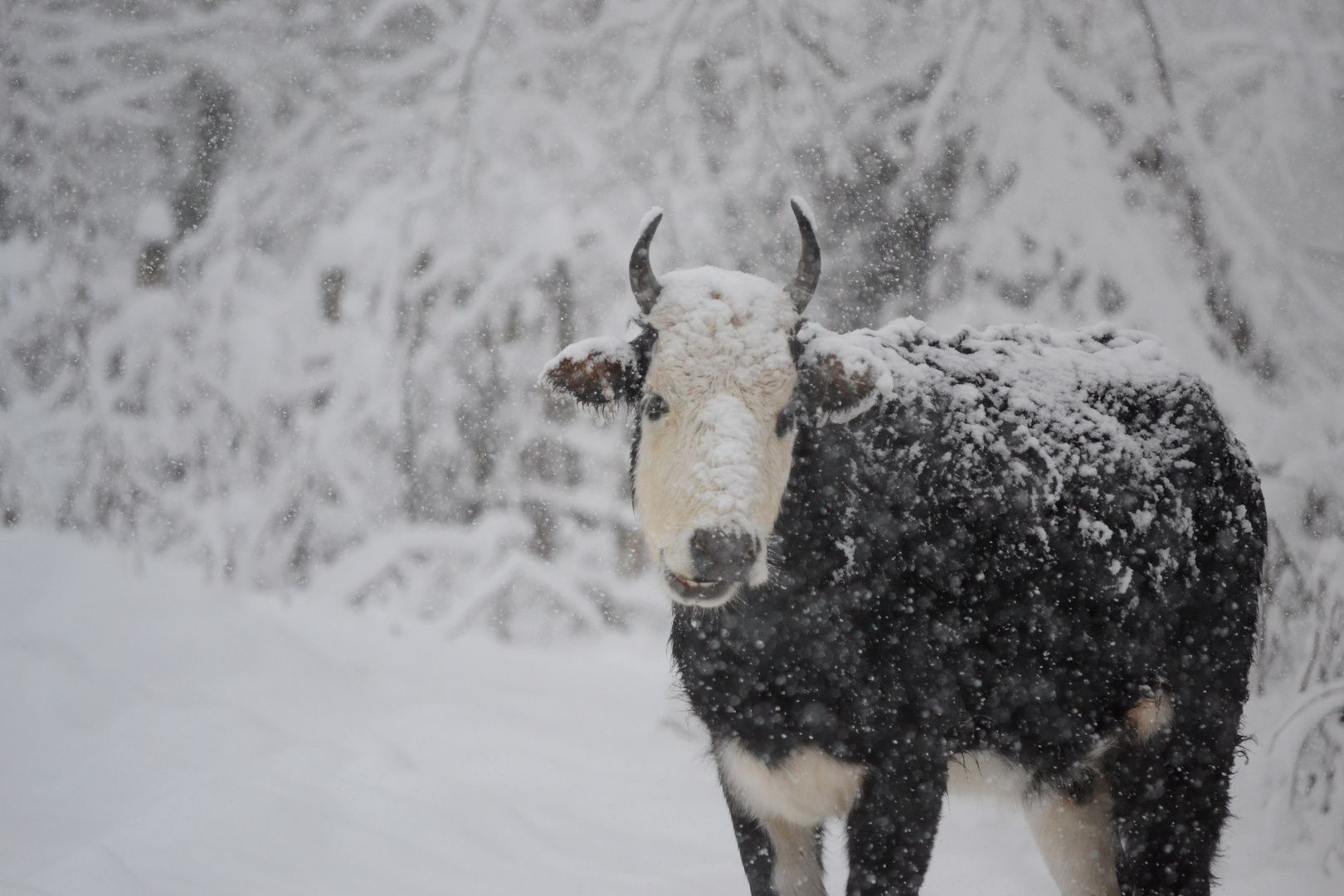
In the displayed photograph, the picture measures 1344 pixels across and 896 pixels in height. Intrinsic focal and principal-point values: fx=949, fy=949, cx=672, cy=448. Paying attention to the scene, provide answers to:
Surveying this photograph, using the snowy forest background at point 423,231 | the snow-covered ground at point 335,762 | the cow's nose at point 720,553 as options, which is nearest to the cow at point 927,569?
the cow's nose at point 720,553

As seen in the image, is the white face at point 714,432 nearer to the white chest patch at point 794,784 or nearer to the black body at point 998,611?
the black body at point 998,611

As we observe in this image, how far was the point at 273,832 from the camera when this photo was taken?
3814mm

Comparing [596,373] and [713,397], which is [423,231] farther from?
[713,397]

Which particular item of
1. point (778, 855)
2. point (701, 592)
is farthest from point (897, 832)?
point (701, 592)

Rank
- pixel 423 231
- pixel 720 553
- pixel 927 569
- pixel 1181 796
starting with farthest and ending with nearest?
pixel 423 231, pixel 1181 796, pixel 927 569, pixel 720 553

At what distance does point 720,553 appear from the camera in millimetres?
2180

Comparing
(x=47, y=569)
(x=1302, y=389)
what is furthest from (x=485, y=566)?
(x=1302, y=389)

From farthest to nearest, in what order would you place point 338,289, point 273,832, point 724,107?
point 338,289
point 724,107
point 273,832

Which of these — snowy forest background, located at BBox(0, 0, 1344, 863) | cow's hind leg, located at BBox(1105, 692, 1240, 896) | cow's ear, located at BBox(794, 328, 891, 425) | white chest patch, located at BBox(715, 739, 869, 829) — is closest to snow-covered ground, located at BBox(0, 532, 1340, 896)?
white chest patch, located at BBox(715, 739, 869, 829)

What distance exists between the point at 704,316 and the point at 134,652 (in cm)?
474

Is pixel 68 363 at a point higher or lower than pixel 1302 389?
lower

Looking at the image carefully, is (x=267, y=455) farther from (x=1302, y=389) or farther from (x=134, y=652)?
(x=1302, y=389)

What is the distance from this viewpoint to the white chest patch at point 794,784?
2480 millimetres

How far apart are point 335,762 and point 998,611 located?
3.44 meters
